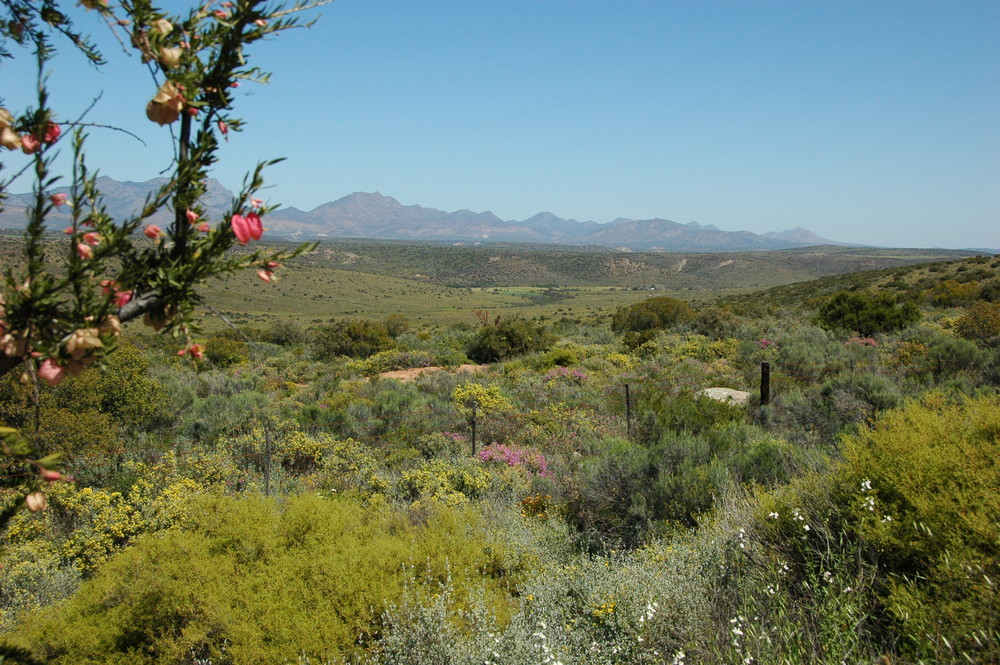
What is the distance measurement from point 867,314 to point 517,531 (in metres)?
19.1

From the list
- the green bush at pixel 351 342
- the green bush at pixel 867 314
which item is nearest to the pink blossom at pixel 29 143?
the green bush at pixel 351 342

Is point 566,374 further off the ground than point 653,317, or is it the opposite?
point 653,317

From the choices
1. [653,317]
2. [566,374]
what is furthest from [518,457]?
[653,317]

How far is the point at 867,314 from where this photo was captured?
20.2 meters

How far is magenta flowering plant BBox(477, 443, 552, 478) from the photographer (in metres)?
9.35

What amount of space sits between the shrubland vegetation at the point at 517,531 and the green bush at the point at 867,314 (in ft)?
24.8

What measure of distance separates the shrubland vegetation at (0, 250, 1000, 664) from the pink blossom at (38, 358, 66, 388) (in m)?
0.40

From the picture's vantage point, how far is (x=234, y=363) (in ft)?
70.7

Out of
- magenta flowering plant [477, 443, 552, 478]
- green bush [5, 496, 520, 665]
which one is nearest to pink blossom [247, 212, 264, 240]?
green bush [5, 496, 520, 665]

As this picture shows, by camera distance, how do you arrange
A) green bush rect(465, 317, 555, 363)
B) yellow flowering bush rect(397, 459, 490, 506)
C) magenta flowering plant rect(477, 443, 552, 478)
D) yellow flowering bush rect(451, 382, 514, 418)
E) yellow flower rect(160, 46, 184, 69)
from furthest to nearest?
green bush rect(465, 317, 555, 363) → yellow flowering bush rect(451, 382, 514, 418) → magenta flowering plant rect(477, 443, 552, 478) → yellow flowering bush rect(397, 459, 490, 506) → yellow flower rect(160, 46, 184, 69)

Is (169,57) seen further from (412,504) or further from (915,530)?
(412,504)

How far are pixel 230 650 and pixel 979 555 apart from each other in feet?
15.4

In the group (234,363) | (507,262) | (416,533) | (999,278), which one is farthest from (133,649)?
(507,262)

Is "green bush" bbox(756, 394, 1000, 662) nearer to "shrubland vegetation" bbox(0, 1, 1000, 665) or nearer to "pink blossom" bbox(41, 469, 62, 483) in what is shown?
"shrubland vegetation" bbox(0, 1, 1000, 665)
